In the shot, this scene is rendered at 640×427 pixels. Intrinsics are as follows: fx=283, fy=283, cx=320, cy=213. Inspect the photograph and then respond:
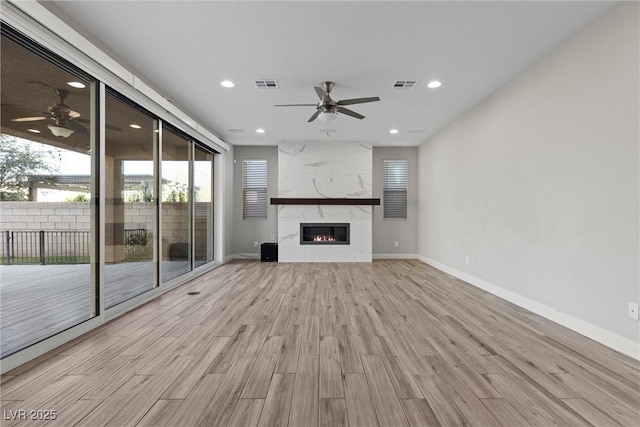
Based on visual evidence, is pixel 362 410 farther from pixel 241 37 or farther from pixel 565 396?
pixel 241 37

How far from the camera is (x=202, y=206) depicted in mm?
5582

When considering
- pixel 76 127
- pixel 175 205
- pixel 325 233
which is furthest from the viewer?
pixel 325 233

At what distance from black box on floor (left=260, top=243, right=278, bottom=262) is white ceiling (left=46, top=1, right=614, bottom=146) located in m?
3.48

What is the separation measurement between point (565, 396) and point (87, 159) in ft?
13.5

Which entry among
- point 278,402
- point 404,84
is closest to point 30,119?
point 278,402

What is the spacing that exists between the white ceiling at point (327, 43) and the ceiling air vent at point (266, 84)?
88 millimetres

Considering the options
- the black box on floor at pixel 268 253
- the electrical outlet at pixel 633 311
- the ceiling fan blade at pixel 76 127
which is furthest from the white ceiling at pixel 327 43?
the black box on floor at pixel 268 253

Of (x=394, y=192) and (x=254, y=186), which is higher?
(x=254, y=186)

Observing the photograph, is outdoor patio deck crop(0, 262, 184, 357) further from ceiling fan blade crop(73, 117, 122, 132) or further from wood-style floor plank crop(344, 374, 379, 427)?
wood-style floor plank crop(344, 374, 379, 427)

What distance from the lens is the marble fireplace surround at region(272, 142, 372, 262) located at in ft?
22.7

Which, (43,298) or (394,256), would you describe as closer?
(43,298)

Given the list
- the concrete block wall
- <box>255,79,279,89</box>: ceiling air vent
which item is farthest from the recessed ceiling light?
<box>255,79,279,89</box>: ceiling air vent

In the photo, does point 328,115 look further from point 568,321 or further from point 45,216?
point 568,321

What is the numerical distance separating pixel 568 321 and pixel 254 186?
6.37 m
